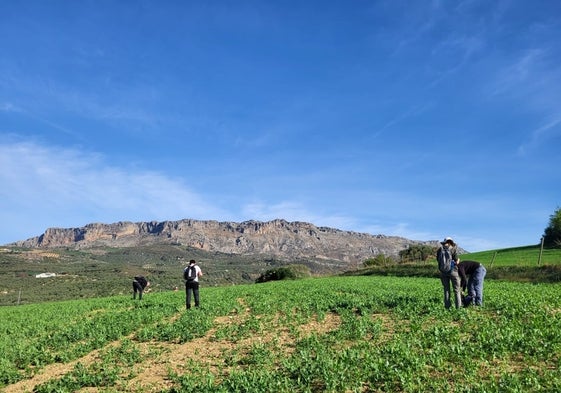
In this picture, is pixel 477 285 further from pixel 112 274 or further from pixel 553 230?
pixel 112 274

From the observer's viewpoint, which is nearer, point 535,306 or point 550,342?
point 550,342

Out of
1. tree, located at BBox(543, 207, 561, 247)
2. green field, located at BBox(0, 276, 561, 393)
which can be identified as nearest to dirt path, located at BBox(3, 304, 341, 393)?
green field, located at BBox(0, 276, 561, 393)

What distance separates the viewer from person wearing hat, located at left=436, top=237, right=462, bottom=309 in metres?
16.3

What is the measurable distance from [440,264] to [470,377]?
25.8 feet

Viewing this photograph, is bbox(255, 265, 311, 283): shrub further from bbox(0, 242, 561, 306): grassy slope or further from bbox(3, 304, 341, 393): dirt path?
bbox(3, 304, 341, 393): dirt path

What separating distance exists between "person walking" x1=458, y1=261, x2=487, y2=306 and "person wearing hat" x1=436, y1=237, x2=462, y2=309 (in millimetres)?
489

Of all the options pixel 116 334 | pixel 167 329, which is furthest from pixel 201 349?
pixel 116 334

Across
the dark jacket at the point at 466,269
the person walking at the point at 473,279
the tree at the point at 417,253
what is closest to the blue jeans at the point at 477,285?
the person walking at the point at 473,279

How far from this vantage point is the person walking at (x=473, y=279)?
16789 millimetres

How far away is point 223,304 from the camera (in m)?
24.2

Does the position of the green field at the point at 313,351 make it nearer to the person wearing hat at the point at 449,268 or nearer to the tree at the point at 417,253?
the person wearing hat at the point at 449,268

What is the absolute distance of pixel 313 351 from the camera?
12.7 metres

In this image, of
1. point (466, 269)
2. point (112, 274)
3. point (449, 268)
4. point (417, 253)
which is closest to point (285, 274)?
point (417, 253)

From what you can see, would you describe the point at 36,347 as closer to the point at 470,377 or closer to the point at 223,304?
the point at 223,304
